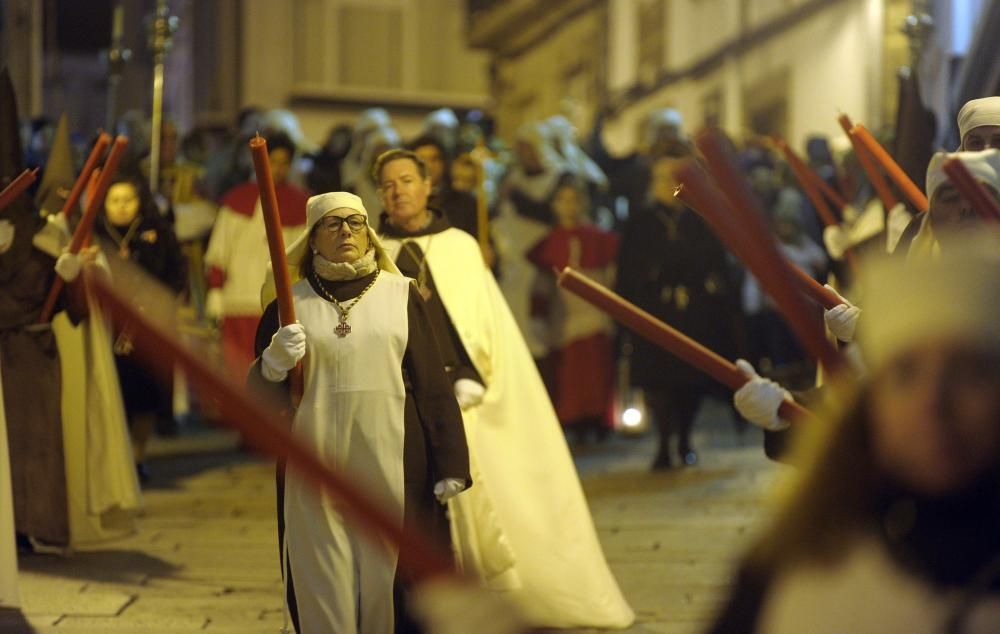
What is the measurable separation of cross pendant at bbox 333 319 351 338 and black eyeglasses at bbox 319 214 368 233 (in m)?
0.31

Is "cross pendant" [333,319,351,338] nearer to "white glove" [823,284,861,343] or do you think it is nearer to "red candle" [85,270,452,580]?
"white glove" [823,284,861,343]

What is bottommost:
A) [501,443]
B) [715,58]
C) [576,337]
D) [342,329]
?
[576,337]

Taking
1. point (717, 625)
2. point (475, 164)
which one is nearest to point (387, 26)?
point (475, 164)

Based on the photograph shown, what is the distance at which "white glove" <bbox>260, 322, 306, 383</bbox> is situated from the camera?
211 inches

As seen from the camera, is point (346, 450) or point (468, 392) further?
point (468, 392)

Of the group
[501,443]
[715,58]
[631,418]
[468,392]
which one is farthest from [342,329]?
[715,58]

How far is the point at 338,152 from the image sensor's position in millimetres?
14281

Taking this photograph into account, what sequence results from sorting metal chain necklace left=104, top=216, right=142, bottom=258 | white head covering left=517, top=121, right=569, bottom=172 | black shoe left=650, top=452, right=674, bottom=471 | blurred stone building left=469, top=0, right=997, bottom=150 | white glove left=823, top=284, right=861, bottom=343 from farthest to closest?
blurred stone building left=469, top=0, right=997, bottom=150
white head covering left=517, top=121, right=569, bottom=172
black shoe left=650, top=452, right=674, bottom=471
metal chain necklace left=104, top=216, right=142, bottom=258
white glove left=823, top=284, right=861, bottom=343

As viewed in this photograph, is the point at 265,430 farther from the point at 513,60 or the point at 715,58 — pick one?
the point at 513,60

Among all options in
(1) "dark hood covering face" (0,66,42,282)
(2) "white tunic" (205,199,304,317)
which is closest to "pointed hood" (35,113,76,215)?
(1) "dark hood covering face" (0,66,42,282)

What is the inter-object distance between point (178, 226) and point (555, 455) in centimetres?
637

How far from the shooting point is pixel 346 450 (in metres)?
5.69

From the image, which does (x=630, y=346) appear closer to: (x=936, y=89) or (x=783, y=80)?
(x=936, y=89)

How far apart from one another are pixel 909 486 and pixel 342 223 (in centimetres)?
346
